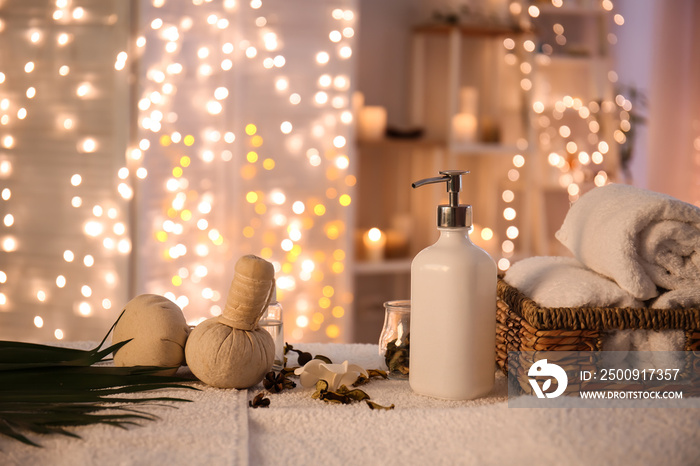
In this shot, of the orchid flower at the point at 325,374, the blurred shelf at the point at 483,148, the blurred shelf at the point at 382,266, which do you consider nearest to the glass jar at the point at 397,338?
the orchid flower at the point at 325,374

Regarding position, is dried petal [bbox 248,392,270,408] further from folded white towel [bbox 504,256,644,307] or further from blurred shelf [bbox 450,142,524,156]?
blurred shelf [bbox 450,142,524,156]

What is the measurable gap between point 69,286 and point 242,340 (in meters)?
1.57

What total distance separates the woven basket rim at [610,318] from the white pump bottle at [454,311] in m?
0.06

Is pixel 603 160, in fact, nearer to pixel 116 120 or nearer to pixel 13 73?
pixel 116 120

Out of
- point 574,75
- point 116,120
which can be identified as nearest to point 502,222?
point 574,75

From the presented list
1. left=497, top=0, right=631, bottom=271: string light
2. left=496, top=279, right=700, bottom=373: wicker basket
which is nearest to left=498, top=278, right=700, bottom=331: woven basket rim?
left=496, top=279, right=700, bottom=373: wicker basket

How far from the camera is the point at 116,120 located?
209 centimetres

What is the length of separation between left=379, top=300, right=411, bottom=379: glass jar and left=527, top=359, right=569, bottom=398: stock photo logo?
0.18m

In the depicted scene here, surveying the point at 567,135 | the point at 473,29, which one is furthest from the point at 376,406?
the point at 567,135

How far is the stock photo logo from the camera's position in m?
0.74

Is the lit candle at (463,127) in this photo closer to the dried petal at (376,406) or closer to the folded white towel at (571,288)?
the folded white towel at (571,288)

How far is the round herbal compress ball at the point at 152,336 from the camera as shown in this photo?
800mm

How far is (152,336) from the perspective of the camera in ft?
2.63

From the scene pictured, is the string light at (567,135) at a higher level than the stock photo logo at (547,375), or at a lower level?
higher
